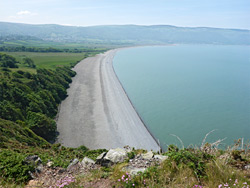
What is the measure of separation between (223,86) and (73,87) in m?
43.5

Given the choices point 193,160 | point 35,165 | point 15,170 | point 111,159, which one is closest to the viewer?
point 193,160

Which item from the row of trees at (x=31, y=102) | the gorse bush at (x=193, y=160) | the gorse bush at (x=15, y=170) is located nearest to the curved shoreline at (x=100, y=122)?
the row of trees at (x=31, y=102)

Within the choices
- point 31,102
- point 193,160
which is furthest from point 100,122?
point 193,160

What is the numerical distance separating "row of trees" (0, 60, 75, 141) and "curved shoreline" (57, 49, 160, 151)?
73.7 inches

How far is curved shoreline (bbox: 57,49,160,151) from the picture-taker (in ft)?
86.6

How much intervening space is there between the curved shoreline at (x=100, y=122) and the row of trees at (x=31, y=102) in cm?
187

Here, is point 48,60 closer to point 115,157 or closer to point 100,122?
point 100,122

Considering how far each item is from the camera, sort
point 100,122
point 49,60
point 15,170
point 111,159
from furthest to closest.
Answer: point 49,60
point 100,122
point 111,159
point 15,170

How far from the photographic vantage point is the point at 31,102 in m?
30.8

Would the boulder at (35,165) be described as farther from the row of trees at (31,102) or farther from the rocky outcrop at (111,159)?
the row of trees at (31,102)

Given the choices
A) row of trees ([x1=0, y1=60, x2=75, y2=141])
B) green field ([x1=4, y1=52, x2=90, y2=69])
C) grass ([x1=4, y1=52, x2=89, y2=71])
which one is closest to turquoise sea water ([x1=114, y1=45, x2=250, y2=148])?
row of trees ([x1=0, y1=60, x2=75, y2=141])

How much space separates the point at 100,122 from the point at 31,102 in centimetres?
1083

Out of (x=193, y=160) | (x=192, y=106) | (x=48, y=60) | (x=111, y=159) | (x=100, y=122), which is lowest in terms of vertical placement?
(x=100, y=122)

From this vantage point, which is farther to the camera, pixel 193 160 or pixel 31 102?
pixel 31 102
